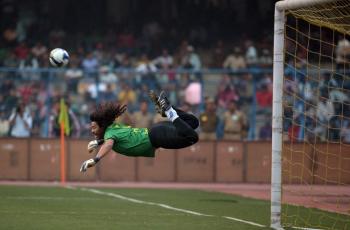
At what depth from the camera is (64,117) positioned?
1042 inches

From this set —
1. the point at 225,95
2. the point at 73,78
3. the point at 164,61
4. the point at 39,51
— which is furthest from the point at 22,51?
the point at 225,95

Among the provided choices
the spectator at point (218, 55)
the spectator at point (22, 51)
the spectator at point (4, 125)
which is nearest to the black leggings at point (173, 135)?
the spectator at point (4, 125)

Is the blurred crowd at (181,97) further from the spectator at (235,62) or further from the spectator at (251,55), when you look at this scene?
the spectator at (251,55)

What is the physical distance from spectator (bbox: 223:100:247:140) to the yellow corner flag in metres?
4.97

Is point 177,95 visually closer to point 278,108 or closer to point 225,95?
point 225,95

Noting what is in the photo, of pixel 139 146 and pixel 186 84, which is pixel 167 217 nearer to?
pixel 139 146

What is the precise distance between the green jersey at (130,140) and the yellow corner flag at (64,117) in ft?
40.9

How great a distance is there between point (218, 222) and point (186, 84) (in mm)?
15077

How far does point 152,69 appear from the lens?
3119 centimetres

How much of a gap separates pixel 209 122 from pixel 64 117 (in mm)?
4629

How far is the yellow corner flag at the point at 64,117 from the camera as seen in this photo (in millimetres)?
26030

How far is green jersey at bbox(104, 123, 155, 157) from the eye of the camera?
13385 mm

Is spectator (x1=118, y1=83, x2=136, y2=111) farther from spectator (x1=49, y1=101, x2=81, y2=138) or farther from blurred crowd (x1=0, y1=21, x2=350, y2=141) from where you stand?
spectator (x1=49, y1=101, x2=81, y2=138)

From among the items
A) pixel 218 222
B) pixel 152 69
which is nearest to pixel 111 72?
pixel 152 69
